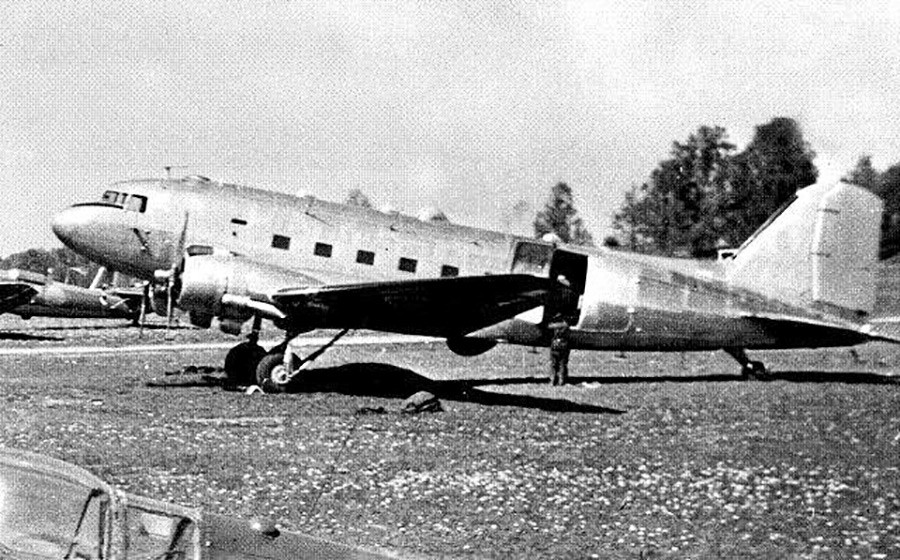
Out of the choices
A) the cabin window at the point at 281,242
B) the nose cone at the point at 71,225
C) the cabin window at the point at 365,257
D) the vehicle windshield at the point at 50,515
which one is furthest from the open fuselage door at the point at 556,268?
the vehicle windshield at the point at 50,515

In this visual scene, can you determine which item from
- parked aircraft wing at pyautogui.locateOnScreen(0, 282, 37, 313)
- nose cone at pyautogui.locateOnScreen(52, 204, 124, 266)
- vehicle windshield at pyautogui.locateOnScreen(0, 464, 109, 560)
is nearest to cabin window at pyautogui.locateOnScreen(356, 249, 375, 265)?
nose cone at pyautogui.locateOnScreen(52, 204, 124, 266)

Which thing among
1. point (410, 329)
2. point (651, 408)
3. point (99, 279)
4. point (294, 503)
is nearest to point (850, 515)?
point (294, 503)

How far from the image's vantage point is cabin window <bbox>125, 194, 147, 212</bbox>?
15.8m

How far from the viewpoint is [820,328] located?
56.9 feet

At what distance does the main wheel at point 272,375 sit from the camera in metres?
14.2

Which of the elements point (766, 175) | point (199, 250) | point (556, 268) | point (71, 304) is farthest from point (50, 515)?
point (766, 175)

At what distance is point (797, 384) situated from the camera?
1709 cm

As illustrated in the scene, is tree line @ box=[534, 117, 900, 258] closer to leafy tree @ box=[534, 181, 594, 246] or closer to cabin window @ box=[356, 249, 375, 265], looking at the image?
leafy tree @ box=[534, 181, 594, 246]

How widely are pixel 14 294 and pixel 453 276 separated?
17.7 metres

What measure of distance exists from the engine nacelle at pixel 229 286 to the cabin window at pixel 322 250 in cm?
133

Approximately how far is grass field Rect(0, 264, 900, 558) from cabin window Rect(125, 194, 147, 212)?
8.78ft

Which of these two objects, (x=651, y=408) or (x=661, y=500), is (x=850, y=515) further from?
(x=651, y=408)

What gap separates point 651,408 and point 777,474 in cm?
454

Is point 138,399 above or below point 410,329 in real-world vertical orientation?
below
